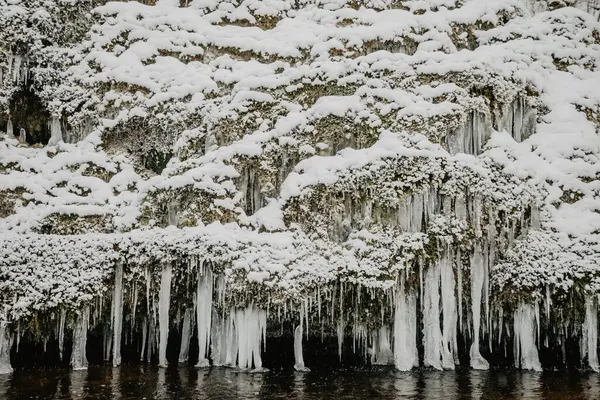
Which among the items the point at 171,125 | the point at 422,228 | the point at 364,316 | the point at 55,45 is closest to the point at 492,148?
the point at 422,228

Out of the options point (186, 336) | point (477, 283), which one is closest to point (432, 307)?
point (477, 283)

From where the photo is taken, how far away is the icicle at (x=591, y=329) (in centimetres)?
Result: 1079

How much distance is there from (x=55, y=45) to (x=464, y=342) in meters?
14.6

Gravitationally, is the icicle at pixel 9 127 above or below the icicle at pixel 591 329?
above

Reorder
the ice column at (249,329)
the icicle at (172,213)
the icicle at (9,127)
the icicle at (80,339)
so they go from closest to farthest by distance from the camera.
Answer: the ice column at (249,329) < the icicle at (80,339) < the icicle at (172,213) < the icicle at (9,127)

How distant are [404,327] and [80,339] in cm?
721

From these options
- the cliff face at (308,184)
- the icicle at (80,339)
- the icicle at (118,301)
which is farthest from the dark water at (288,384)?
the icicle at (118,301)

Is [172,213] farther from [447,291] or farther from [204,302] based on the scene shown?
[447,291]

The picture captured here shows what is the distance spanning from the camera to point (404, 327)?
443 inches

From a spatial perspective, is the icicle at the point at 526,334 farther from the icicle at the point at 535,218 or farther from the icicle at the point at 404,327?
the icicle at the point at 404,327

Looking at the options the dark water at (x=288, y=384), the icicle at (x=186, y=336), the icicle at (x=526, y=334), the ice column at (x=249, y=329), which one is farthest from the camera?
the icicle at (x=186, y=336)

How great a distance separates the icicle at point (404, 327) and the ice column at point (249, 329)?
2.94 metres

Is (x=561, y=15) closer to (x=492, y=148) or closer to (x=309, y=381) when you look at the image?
(x=492, y=148)

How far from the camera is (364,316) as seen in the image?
11484mm
